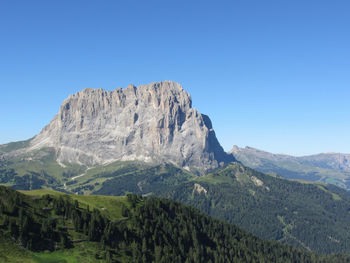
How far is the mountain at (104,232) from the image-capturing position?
106m

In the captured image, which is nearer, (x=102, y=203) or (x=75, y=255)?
(x=75, y=255)

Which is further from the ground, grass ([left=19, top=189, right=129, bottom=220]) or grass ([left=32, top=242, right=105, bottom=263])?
grass ([left=19, top=189, right=129, bottom=220])

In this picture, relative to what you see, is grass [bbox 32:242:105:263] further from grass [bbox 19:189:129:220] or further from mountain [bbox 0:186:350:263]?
grass [bbox 19:189:129:220]

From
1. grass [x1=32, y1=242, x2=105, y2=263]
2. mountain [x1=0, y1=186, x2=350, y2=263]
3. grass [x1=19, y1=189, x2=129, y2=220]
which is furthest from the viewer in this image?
grass [x1=19, y1=189, x2=129, y2=220]

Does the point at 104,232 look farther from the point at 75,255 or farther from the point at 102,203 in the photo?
the point at 102,203

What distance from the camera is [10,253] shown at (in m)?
97.1

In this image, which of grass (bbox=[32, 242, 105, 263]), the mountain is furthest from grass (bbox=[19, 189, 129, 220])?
grass (bbox=[32, 242, 105, 263])

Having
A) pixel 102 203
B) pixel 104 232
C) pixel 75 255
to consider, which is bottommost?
pixel 75 255

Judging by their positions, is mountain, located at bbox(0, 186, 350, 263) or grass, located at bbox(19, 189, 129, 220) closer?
mountain, located at bbox(0, 186, 350, 263)

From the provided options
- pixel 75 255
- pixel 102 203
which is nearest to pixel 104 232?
pixel 75 255

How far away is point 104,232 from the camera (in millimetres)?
127500

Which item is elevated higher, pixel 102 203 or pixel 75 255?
pixel 102 203

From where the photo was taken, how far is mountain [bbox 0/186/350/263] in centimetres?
10588

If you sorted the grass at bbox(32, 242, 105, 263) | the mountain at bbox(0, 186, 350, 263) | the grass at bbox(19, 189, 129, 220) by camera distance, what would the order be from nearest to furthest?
the grass at bbox(32, 242, 105, 263), the mountain at bbox(0, 186, 350, 263), the grass at bbox(19, 189, 129, 220)
